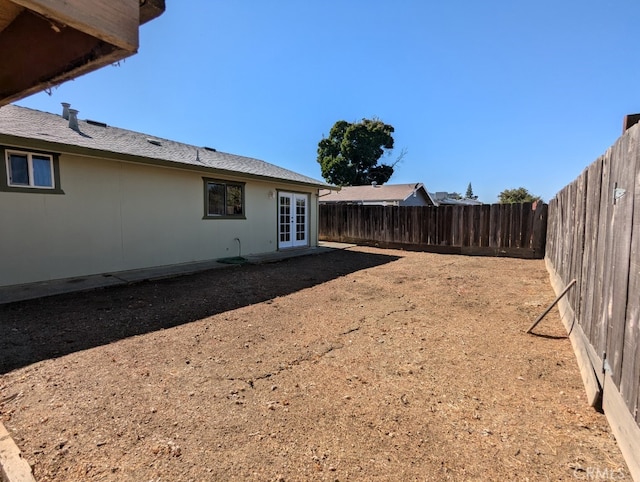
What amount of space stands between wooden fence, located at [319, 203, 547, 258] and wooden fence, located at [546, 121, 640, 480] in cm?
845

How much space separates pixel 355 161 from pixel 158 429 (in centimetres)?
3283

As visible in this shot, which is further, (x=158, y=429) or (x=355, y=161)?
(x=355, y=161)

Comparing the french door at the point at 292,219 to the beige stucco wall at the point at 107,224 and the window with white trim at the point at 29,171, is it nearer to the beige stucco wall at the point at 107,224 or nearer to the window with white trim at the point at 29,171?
the beige stucco wall at the point at 107,224

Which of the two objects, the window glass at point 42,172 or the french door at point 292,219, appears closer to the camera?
the window glass at point 42,172

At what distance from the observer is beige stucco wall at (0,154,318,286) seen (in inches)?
234

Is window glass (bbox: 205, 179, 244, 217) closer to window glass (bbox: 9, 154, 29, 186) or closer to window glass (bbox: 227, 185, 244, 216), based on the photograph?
window glass (bbox: 227, 185, 244, 216)

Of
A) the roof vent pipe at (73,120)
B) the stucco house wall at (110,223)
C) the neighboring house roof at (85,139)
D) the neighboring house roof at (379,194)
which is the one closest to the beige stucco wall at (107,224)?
the stucco house wall at (110,223)

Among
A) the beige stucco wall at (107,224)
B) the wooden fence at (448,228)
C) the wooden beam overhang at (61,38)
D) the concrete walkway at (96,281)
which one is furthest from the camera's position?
the wooden fence at (448,228)

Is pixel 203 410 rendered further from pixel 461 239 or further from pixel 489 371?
pixel 461 239

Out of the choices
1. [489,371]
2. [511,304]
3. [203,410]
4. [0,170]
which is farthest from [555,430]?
[0,170]

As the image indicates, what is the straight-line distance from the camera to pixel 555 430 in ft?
7.25

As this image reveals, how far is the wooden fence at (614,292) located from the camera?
74.0 inches

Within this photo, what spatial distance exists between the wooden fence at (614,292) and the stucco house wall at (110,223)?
8.03m

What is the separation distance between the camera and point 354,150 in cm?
3272
